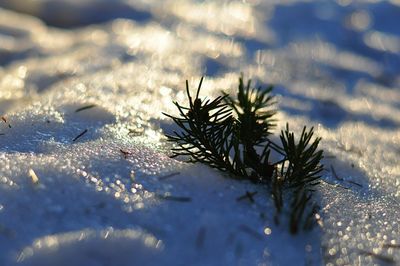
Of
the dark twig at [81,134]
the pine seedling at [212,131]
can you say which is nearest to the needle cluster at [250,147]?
the pine seedling at [212,131]

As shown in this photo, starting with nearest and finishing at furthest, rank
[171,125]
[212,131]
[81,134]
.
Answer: [212,131], [81,134], [171,125]

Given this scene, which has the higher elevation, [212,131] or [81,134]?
[212,131]

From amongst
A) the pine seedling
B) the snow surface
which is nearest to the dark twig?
the snow surface

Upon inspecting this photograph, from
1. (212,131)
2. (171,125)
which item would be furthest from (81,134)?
(212,131)

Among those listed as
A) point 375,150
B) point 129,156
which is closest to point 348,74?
point 375,150

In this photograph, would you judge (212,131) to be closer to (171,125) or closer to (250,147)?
(250,147)

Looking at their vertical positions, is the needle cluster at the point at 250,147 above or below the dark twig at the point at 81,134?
above

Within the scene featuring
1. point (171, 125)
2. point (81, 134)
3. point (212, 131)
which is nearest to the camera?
point (212, 131)

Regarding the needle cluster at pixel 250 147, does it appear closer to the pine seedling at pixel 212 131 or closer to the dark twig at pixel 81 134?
the pine seedling at pixel 212 131

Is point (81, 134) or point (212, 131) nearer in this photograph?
point (212, 131)
